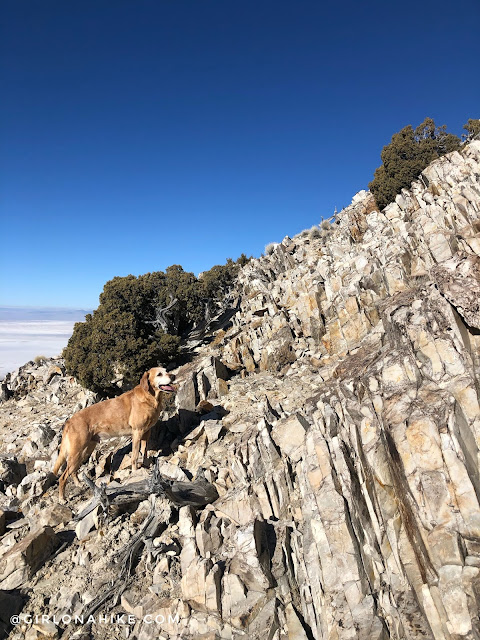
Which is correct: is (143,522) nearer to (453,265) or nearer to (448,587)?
(448,587)

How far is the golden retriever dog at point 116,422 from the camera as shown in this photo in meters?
A: 10.8

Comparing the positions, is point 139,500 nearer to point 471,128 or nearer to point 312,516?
point 312,516

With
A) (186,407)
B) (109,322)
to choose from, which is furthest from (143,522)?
(109,322)

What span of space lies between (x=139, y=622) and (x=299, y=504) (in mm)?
4171

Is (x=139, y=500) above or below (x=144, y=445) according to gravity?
below

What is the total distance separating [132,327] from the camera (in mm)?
20750

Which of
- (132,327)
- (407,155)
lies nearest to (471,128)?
(407,155)

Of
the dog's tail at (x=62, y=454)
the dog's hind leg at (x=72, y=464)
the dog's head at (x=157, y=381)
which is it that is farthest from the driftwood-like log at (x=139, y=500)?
the dog's head at (x=157, y=381)

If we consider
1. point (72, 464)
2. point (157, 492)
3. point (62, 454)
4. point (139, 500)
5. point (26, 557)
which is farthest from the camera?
point (62, 454)

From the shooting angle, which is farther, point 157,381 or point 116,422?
point 116,422

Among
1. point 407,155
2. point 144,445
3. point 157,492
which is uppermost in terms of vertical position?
point 407,155

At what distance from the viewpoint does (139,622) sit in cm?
693

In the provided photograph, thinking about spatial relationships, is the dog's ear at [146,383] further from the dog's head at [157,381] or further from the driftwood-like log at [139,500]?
the driftwood-like log at [139,500]

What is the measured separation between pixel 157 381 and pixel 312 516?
6.12 meters
